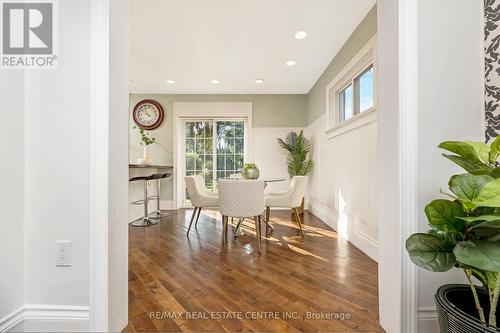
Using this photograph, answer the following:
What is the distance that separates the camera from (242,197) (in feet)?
7.60

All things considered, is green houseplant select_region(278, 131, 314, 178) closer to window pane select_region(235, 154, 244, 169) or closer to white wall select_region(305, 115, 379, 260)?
white wall select_region(305, 115, 379, 260)

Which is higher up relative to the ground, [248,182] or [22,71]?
[22,71]

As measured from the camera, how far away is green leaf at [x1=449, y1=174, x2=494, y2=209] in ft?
2.25

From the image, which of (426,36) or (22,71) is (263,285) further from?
(22,71)

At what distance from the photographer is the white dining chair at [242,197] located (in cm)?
230

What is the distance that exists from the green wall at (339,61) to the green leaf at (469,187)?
2.04 m

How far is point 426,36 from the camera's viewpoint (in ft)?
3.53

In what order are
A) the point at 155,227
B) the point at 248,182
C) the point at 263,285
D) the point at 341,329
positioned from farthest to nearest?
the point at 155,227
the point at 248,182
the point at 263,285
the point at 341,329

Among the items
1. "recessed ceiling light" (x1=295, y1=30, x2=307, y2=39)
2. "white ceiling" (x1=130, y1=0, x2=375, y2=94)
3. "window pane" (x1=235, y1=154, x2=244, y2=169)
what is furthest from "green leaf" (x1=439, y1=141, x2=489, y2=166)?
"window pane" (x1=235, y1=154, x2=244, y2=169)

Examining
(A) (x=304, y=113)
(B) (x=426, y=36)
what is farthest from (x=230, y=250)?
(A) (x=304, y=113)

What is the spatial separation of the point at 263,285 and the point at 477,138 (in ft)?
5.27

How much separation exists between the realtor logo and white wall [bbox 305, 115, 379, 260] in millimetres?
2467

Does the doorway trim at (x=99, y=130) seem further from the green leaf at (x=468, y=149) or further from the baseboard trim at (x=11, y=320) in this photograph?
the green leaf at (x=468, y=149)

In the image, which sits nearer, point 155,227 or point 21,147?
point 21,147
